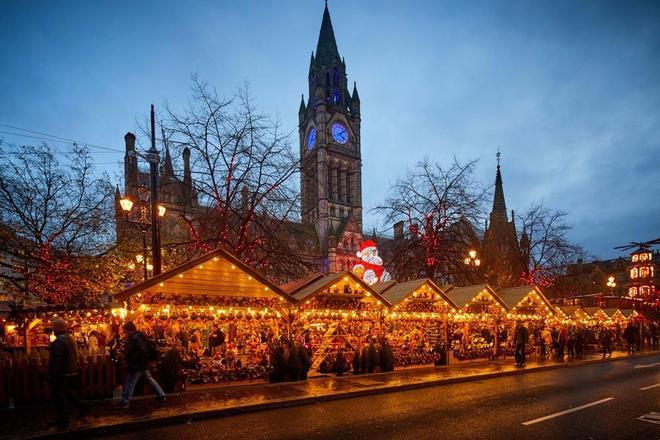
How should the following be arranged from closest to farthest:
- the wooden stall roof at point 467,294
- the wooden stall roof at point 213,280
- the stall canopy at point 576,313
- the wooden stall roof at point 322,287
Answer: the wooden stall roof at point 213,280 < the wooden stall roof at point 322,287 < the wooden stall roof at point 467,294 < the stall canopy at point 576,313

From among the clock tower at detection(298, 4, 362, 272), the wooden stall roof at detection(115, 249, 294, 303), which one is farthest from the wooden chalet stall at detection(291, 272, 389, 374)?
the clock tower at detection(298, 4, 362, 272)

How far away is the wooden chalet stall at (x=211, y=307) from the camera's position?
1265cm

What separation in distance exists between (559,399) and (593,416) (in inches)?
85.5

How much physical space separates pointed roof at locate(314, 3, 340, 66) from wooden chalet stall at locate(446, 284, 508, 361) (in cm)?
8041

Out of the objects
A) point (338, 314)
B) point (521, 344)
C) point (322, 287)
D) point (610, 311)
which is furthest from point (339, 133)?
point (322, 287)

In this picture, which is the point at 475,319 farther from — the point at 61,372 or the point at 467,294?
the point at 61,372

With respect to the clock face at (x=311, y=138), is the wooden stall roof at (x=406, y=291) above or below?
below

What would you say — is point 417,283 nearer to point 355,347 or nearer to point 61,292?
point 355,347

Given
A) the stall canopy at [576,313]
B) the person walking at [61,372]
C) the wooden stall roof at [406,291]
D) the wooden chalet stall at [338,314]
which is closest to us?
the person walking at [61,372]

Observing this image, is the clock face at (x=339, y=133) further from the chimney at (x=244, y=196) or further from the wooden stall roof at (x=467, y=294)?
the wooden stall roof at (x=467, y=294)

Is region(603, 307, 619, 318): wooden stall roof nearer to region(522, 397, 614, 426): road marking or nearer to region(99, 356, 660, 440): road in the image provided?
region(99, 356, 660, 440): road

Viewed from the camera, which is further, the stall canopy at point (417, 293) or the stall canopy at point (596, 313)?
the stall canopy at point (596, 313)

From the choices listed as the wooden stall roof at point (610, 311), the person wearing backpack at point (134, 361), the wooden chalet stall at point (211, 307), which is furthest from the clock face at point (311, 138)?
the person wearing backpack at point (134, 361)

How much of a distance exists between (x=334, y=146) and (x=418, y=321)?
72.2m
